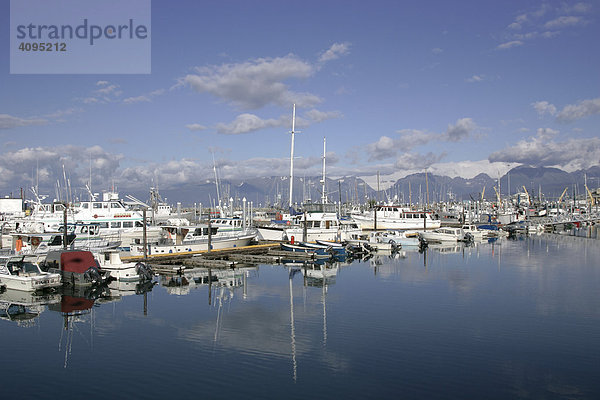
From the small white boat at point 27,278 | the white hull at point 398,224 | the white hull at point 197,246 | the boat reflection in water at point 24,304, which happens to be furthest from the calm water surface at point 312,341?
the white hull at point 398,224

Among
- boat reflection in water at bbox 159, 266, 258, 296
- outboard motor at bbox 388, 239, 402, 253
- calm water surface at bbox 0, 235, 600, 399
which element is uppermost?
outboard motor at bbox 388, 239, 402, 253

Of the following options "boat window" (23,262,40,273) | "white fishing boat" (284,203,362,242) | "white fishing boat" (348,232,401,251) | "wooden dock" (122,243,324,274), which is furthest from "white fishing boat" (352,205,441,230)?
"boat window" (23,262,40,273)

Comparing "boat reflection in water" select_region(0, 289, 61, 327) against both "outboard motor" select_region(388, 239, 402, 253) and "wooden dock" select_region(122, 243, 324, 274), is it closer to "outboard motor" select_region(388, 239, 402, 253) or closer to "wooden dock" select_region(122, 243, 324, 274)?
"wooden dock" select_region(122, 243, 324, 274)

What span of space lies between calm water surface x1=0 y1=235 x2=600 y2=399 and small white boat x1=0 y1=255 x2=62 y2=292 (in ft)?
3.03

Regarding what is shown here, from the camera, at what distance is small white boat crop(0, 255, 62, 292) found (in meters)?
28.2

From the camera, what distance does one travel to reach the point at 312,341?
61.5ft

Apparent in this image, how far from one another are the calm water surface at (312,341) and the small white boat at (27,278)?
92cm

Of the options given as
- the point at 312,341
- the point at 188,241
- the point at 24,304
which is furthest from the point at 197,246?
the point at 312,341

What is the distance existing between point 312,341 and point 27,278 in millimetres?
19645

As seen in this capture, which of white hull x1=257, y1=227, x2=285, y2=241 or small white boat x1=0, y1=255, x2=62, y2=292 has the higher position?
white hull x1=257, y1=227, x2=285, y2=241

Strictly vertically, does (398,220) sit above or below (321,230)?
above

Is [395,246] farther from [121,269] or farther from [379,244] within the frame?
[121,269]

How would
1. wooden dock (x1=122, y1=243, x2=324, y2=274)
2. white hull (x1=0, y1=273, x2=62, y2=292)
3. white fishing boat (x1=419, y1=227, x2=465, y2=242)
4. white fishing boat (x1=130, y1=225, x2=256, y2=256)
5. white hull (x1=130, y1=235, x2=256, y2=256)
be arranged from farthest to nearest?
white fishing boat (x1=419, y1=227, x2=465, y2=242) → white fishing boat (x1=130, y1=225, x2=256, y2=256) → white hull (x1=130, y1=235, x2=256, y2=256) → wooden dock (x1=122, y1=243, x2=324, y2=274) → white hull (x1=0, y1=273, x2=62, y2=292)

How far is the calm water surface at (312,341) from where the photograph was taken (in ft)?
47.7
